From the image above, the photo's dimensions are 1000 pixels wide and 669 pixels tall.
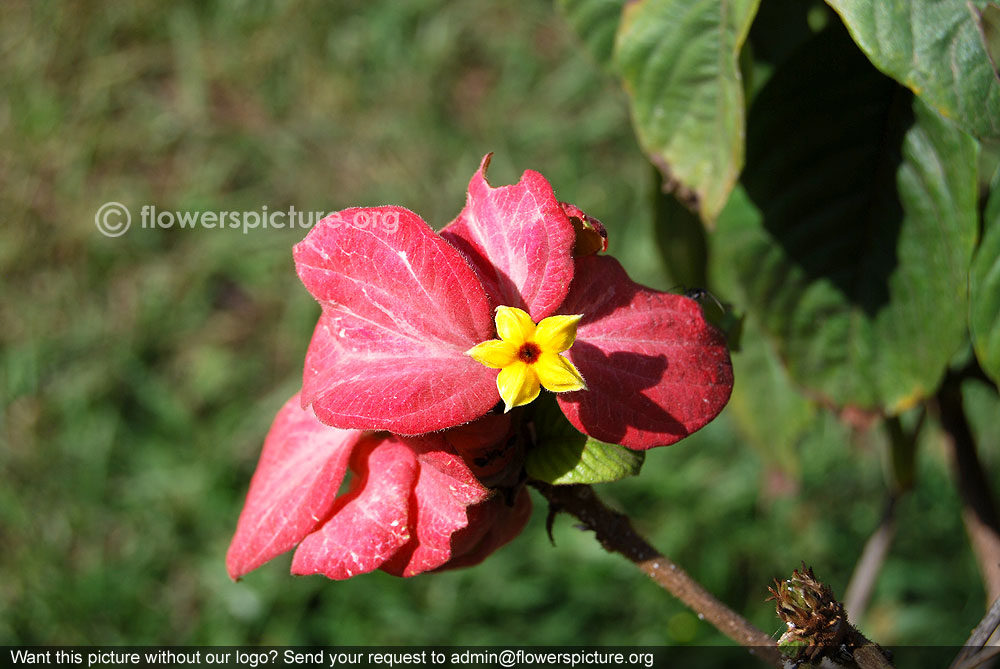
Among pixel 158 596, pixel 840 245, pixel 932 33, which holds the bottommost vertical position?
pixel 158 596

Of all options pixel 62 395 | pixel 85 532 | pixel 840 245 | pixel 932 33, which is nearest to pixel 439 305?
pixel 932 33

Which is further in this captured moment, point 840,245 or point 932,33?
point 840,245

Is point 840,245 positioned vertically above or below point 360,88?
above

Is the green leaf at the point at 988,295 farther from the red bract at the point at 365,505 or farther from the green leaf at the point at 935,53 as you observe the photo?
the red bract at the point at 365,505

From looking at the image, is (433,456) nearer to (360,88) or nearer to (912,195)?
(912,195)

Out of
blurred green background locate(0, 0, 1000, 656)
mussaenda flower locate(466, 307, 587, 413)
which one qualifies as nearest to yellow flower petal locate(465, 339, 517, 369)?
mussaenda flower locate(466, 307, 587, 413)

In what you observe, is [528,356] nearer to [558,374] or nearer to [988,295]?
[558,374]

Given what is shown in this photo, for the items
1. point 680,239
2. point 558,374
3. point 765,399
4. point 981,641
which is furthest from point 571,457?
point 765,399

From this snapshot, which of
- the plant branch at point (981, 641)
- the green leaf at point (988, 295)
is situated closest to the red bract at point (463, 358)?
the plant branch at point (981, 641)
